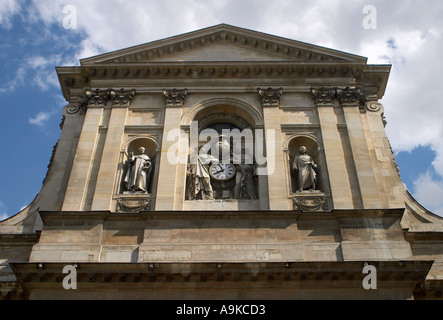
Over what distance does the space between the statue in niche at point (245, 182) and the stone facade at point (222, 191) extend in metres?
0.05

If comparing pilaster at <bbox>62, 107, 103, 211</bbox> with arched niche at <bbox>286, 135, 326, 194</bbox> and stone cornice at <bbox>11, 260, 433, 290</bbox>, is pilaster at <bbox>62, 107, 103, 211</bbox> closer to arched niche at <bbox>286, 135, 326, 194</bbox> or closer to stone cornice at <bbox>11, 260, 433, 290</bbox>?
stone cornice at <bbox>11, 260, 433, 290</bbox>

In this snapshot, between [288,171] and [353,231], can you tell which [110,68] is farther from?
[353,231]

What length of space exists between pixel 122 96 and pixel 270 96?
217 inches

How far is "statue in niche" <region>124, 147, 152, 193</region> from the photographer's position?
50.4ft

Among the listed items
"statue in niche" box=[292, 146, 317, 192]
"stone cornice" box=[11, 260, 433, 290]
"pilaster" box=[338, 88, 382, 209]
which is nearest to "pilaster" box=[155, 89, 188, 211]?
"stone cornice" box=[11, 260, 433, 290]

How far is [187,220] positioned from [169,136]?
378cm

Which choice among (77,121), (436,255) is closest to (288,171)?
(436,255)

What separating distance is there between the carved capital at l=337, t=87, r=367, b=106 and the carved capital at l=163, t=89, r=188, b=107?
5.76 metres

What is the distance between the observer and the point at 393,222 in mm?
13750

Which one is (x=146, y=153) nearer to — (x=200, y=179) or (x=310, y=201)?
(x=200, y=179)

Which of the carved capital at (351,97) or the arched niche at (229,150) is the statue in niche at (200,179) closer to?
the arched niche at (229,150)

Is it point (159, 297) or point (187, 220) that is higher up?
point (187, 220)

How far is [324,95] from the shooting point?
17.8 m
